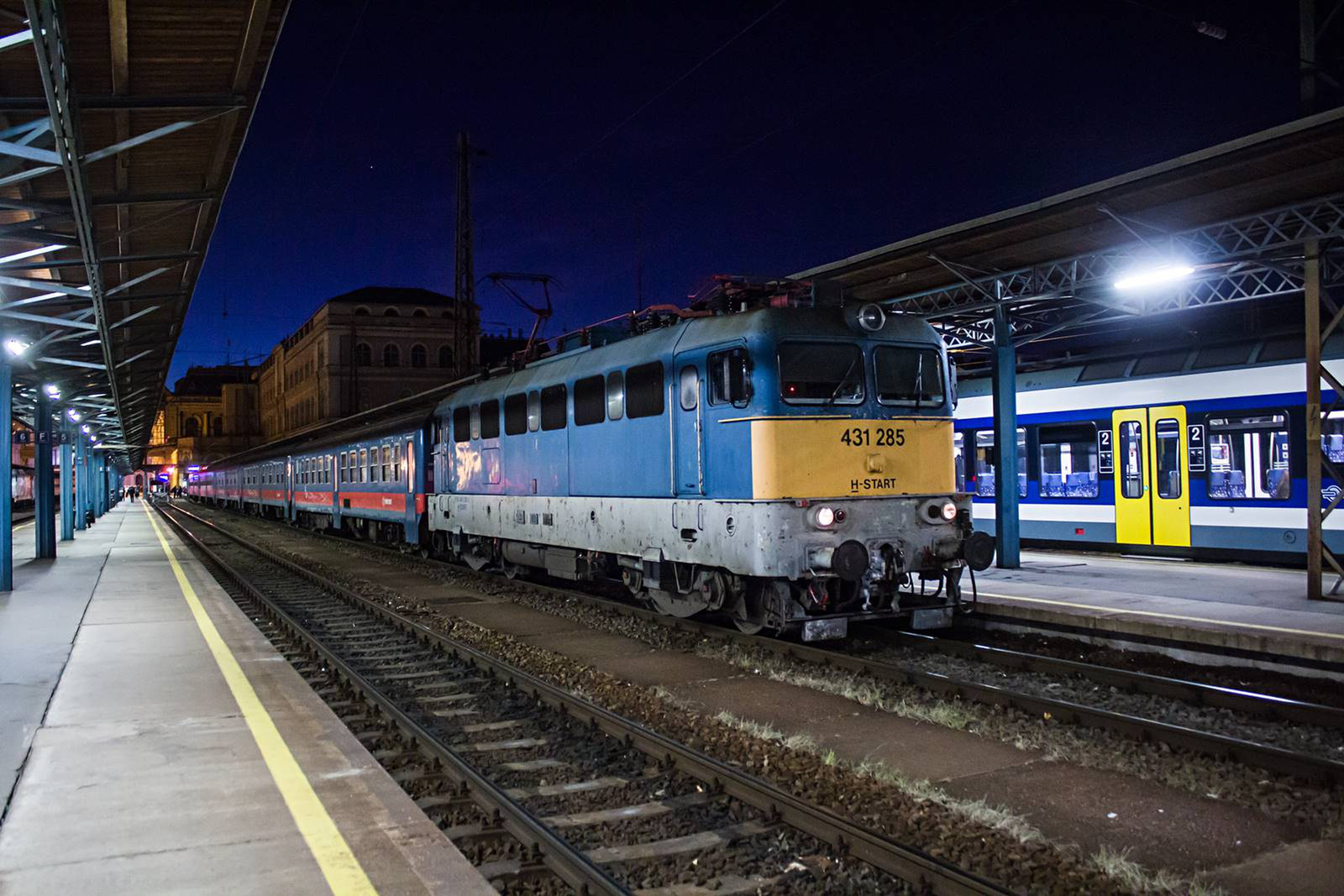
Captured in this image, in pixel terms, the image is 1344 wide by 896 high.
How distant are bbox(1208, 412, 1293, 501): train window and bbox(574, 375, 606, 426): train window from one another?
10.3m

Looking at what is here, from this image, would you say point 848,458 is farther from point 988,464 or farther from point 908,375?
point 988,464

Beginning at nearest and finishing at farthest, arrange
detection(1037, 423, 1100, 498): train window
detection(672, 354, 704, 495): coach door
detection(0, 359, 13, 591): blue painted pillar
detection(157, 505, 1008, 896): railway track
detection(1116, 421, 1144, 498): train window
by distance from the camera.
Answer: detection(157, 505, 1008, 896): railway track, detection(672, 354, 704, 495): coach door, detection(0, 359, 13, 591): blue painted pillar, detection(1116, 421, 1144, 498): train window, detection(1037, 423, 1100, 498): train window

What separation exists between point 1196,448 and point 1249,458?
83 cm

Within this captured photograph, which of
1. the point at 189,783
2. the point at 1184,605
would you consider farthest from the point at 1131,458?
the point at 189,783

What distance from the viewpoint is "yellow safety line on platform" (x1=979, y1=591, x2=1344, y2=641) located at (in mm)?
9227

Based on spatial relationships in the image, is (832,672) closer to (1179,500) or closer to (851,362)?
(851,362)

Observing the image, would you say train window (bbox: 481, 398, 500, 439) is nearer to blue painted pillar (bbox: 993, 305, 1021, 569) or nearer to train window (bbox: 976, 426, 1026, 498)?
blue painted pillar (bbox: 993, 305, 1021, 569)

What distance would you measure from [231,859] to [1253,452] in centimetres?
1561

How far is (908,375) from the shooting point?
10242 mm

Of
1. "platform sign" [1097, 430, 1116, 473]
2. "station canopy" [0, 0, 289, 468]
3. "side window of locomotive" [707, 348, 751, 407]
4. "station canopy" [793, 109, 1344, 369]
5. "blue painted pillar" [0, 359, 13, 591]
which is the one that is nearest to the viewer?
"station canopy" [0, 0, 289, 468]

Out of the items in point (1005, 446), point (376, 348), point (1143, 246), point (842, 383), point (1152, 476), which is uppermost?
point (376, 348)

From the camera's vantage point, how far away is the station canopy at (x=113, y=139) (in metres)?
7.40

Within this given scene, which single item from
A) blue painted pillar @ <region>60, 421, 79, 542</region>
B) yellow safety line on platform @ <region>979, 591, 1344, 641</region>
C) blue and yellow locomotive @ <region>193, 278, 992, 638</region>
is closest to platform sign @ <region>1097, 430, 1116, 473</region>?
yellow safety line on platform @ <region>979, 591, 1344, 641</region>

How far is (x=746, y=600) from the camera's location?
1015cm
